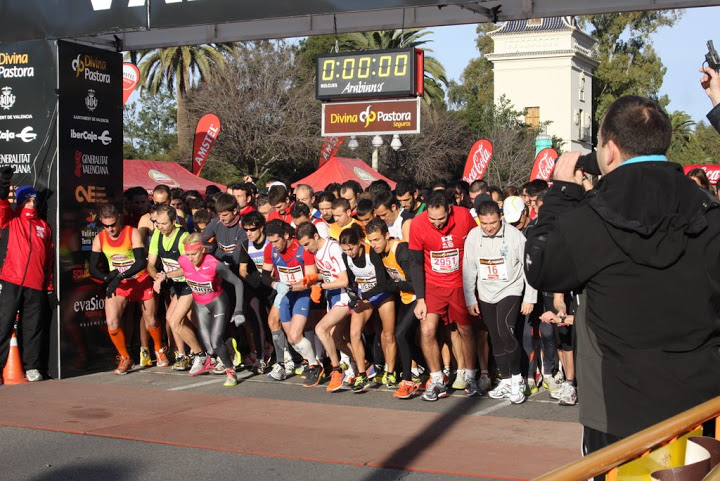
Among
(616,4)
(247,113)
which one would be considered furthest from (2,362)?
(247,113)

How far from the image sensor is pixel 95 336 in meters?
11.0

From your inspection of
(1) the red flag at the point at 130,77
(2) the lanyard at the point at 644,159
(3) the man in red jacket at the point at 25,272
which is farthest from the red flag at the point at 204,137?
(2) the lanyard at the point at 644,159

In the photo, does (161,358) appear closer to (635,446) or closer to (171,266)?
(171,266)

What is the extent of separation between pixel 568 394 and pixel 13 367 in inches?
237

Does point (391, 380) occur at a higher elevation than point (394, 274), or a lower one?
lower

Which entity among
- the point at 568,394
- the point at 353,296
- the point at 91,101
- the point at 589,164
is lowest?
the point at 568,394

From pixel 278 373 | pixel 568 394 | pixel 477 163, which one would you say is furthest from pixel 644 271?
pixel 477 163

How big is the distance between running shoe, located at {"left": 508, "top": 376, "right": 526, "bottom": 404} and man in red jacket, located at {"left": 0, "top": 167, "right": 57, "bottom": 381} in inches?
207

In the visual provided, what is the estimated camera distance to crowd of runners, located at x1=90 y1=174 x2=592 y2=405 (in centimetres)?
924

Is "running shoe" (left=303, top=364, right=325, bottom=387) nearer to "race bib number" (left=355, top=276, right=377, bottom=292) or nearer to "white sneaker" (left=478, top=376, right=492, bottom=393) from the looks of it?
"race bib number" (left=355, top=276, right=377, bottom=292)

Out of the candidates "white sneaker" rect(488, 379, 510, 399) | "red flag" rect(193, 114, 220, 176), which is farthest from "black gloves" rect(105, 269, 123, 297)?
"red flag" rect(193, 114, 220, 176)

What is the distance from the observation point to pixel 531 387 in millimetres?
9844

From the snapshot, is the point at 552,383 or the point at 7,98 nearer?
the point at 552,383

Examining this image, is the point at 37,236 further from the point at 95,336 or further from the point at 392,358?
the point at 392,358
